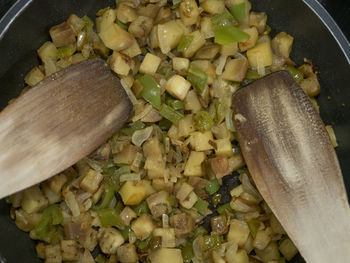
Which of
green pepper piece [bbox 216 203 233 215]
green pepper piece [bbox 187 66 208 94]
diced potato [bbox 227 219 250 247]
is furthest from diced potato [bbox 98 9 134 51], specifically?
diced potato [bbox 227 219 250 247]

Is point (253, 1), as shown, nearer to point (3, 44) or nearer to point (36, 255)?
point (3, 44)

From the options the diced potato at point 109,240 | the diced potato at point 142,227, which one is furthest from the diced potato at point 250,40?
the diced potato at point 109,240

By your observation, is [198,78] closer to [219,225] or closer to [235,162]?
[235,162]

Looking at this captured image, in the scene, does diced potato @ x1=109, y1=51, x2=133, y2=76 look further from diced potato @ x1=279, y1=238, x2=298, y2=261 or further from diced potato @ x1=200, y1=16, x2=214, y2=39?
diced potato @ x1=279, y1=238, x2=298, y2=261

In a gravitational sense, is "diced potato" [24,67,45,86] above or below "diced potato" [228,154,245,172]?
above

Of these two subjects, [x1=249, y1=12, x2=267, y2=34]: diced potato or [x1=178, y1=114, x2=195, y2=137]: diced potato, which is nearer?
[x1=178, y1=114, x2=195, y2=137]: diced potato

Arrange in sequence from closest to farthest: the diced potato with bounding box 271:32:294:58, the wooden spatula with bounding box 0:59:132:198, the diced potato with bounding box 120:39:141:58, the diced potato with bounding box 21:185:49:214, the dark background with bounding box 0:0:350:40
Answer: the wooden spatula with bounding box 0:59:132:198 → the diced potato with bounding box 21:185:49:214 → the diced potato with bounding box 120:39:141:58 → the diced potato with bounding box 271:32:294:58 → the dark background with bounding box 0:0:350:40
